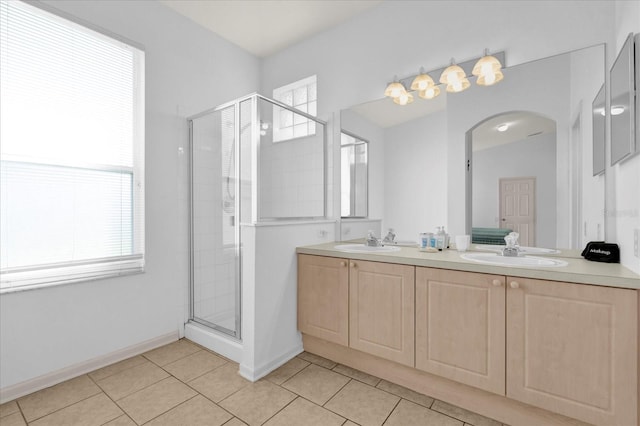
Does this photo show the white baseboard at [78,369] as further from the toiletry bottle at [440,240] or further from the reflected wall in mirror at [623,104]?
the reflected wall in mirror at [623,104]

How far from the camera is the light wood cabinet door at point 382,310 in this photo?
1.80 meters

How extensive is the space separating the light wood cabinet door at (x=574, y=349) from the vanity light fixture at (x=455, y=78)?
4.58ft

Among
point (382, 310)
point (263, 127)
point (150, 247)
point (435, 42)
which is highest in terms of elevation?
point (435, 42)

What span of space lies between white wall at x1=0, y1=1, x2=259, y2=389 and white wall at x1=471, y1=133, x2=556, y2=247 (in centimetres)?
248

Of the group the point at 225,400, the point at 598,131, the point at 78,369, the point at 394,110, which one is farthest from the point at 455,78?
the point at 78,369

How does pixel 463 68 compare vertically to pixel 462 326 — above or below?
above

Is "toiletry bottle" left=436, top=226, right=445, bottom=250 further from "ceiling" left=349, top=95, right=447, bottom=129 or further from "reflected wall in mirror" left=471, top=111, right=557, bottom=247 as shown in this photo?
"ceiling" left=349, top=95, right=447, bottom=129

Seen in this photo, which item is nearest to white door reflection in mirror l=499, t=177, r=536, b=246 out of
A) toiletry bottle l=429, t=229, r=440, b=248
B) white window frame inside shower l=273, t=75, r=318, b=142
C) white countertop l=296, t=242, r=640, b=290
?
white countertop l=296, t=242, r=640, b=290

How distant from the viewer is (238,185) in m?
Answer: 2.35

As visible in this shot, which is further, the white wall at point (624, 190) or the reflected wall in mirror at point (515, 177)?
the reflected wall in mirror at point (515, 177)

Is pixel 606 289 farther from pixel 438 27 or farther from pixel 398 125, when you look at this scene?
pixel 438 27

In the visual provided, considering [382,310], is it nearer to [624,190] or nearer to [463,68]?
[624,190]

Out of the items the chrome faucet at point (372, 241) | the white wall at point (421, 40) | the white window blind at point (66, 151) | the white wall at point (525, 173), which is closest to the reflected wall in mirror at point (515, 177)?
the white wall at point (525, 173)

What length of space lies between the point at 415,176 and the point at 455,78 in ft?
2.42
